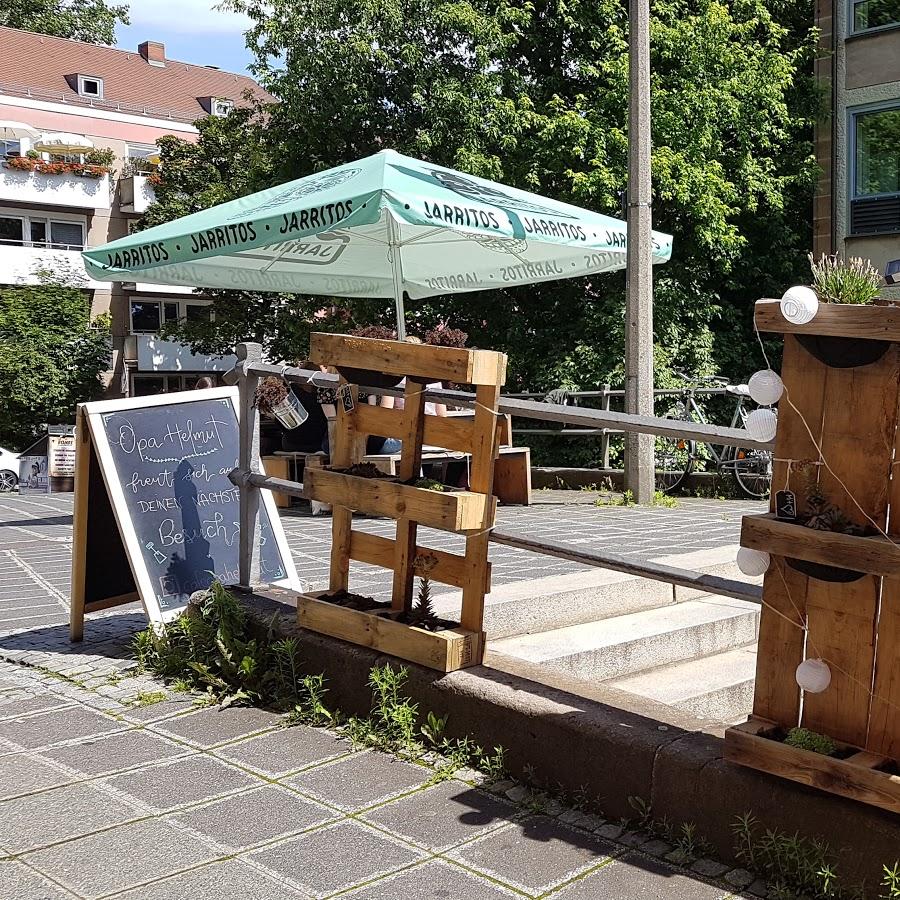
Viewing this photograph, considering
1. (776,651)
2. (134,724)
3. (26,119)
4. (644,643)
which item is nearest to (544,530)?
(644,643)

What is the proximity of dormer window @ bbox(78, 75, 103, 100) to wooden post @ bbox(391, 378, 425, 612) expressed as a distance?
4688 cm

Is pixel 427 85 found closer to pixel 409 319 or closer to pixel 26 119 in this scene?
pixel 409 319

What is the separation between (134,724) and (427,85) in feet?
56.4

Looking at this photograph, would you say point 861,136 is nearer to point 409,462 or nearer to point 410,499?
point 409,462

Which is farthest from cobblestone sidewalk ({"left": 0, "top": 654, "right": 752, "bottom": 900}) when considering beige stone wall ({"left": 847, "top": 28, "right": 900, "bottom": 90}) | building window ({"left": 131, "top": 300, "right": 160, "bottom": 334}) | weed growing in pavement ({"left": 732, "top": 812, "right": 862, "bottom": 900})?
building window ({"left": 131, "top": 300, "right": 160, "bottom": 334})

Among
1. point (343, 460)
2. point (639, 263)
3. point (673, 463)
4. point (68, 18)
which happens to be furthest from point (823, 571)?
point (68, 18)

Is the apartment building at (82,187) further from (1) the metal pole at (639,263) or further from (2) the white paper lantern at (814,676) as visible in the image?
(2) the white paper lantern at (814,676)

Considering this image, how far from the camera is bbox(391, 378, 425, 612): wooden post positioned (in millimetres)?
4191

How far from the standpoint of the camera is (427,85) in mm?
19859

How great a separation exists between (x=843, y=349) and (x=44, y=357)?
3359 centimetres

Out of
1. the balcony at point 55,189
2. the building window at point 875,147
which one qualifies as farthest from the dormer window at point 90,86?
the building window at point 875,147

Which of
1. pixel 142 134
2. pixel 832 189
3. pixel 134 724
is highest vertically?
pixel 142 134

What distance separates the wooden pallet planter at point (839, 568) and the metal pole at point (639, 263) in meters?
8.36

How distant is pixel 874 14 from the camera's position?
21.1 meters
